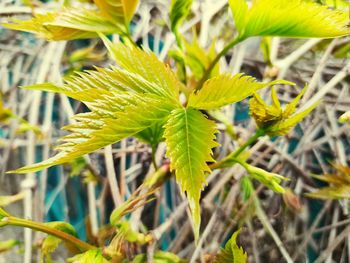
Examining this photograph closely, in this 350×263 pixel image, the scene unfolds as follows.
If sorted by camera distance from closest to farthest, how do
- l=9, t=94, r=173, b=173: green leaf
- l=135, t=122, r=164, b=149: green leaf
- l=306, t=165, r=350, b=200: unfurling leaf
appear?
l=9, t=94, r=173, b=173: green leaf < l=135, t=122, r=164, b=149: green leaf < l=306, t=165, r=350, b=200: unfurling leaf

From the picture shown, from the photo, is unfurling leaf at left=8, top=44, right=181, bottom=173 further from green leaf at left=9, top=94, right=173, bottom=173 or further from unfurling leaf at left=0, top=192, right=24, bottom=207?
unfurling leaf at left=0, top=192, right=24, bottom=207

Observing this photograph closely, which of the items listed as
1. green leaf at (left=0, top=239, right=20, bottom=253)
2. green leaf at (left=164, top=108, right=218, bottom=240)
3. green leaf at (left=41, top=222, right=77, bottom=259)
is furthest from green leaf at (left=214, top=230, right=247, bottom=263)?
green leaf at (left=0, top=239, right=20, bottom=253)

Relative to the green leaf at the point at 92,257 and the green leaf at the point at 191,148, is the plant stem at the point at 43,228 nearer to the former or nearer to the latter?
the green leaf at the point at 92,257

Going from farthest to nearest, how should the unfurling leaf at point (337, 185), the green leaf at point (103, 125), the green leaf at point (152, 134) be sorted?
1. the unfurling leaf at point (337, 185)
2. the green leaf at point (152, 134)
3. the green leaf at point (103, 125)

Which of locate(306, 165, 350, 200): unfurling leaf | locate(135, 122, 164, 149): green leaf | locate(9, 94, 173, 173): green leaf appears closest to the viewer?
locate(9, 94, 173, 173): green leaf

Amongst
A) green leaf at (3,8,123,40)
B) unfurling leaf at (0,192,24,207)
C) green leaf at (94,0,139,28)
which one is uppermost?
green leaf at (94,0,139,28)

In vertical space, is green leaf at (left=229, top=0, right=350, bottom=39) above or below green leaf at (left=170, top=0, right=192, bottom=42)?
below

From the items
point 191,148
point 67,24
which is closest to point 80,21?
point 67,24

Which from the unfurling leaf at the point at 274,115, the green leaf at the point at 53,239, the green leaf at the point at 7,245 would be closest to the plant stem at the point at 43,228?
the green leaf at the point at 53,239
